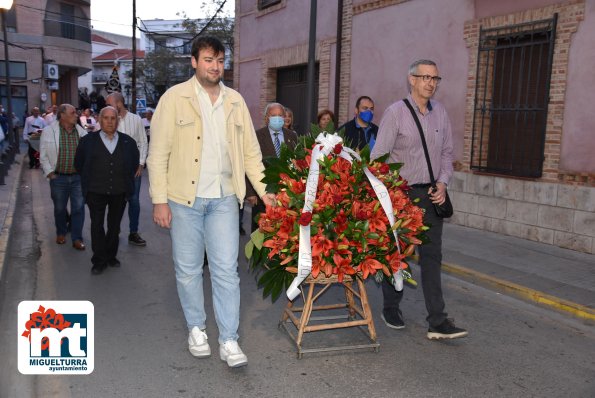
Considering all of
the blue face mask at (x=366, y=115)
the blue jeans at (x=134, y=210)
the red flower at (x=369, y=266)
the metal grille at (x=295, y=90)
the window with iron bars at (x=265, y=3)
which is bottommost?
the blue jeans at (x=134, y=210)

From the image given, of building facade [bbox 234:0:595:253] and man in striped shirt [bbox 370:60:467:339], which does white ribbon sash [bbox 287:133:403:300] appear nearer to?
man in striped shirt [bbox 370:60:467:339]

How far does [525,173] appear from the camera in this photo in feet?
28.9

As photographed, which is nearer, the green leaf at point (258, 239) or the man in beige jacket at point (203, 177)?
the man in beige jacket at point (203, 177)

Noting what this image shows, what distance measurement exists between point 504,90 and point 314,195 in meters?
6.46

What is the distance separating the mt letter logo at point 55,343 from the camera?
3.99 meters

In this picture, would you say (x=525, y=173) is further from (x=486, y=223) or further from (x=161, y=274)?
(x=161, y=274)

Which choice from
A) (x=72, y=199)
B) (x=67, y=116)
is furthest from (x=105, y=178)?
(x=67, y=116)

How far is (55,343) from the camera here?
3990mm

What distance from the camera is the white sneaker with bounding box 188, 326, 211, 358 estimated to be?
4.22m

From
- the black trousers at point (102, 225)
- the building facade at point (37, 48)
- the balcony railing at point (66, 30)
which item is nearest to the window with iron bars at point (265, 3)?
the black trousers at point (102, 225)

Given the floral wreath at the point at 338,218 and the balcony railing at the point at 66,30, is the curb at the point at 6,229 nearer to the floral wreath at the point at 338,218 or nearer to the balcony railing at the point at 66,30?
the floral wreath at the point at 338,218

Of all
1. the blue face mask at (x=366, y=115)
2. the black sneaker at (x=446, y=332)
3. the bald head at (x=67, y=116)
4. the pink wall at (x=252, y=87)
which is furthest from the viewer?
the pink wall at (x=252, y=87)

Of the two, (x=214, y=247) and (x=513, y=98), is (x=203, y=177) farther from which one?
(x=513, y=98)

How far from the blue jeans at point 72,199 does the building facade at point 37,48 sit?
31.0 m
